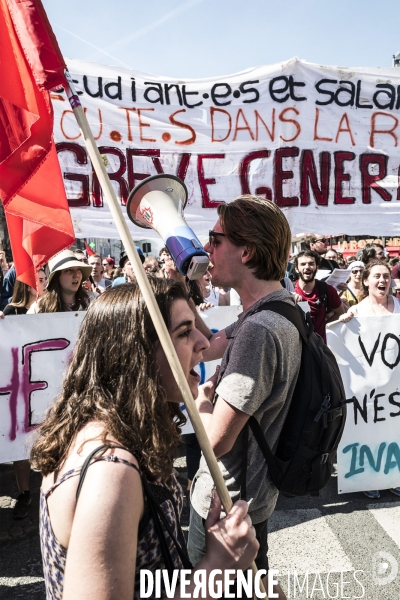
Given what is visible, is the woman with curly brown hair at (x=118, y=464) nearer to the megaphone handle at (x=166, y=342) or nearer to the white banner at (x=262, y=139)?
the megaphone handle at (x=166, y=342)

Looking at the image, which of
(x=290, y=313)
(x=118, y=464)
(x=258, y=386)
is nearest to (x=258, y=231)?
(x=290, y=313)

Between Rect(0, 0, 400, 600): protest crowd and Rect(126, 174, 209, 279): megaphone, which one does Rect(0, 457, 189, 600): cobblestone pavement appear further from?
Rect(126, 174, 209, 279): megaphone

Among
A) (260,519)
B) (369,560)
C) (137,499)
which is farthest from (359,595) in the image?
(137,499)

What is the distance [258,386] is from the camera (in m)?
1.50

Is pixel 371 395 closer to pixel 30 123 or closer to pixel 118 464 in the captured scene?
pixel 30 123

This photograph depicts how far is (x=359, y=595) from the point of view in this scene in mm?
2469

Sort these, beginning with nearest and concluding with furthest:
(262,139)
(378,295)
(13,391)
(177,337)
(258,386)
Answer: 1. (177,337)
2. (258,386)
3. (13,391)
4. (262,139)
5. (378,295)

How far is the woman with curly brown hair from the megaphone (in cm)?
27

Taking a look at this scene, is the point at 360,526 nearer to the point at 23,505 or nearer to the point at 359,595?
the point at 359,595

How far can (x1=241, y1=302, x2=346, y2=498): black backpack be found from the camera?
5.19ft

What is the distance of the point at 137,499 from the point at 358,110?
3.60 meters

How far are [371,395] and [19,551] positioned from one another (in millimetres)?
2634

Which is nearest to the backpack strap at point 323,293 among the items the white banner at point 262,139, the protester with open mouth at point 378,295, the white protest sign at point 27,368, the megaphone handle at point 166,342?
the protester with open mouth at point 378,295

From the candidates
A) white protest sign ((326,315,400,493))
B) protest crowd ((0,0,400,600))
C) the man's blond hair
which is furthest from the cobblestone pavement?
the man's blond hair
